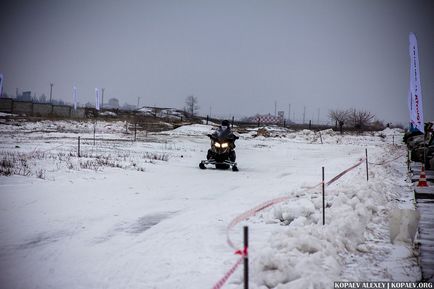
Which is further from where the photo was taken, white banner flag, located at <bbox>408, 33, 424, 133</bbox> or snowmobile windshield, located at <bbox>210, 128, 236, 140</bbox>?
Result: snowmobile windshield, located at <bbox>210, 128, 236, 140</bbox>

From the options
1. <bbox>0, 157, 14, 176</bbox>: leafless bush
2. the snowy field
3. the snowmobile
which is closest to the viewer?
the snowy field

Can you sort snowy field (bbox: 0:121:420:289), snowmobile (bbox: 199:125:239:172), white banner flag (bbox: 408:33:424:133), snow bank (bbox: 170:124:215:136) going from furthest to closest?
snow bank (bbox: 170:124:215:136) → snowmobile (bbox: 199:125:239:172) → white banner flag (bbox: 408:33:424:133) → snowy field (bbox: 0:121:420:289)

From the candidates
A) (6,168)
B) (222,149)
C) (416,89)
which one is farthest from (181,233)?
(416,89)

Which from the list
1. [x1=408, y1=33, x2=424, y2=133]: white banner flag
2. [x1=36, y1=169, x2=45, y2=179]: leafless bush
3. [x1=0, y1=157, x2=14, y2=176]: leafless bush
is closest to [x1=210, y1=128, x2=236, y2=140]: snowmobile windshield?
[x1=36, y1=169, x2=45, y2=179]: leafless bush

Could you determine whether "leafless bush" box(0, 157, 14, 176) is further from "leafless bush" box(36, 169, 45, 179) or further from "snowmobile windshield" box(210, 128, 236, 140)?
"snowmobile windshield" box(210, 128, 236, 140)

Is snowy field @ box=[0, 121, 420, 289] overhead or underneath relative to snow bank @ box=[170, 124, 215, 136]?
underneath

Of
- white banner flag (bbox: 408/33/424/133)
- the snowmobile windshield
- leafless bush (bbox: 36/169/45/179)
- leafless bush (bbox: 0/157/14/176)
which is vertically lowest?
leafless bush (bbox: 36/169/45/179)

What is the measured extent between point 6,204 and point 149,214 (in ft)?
10.9

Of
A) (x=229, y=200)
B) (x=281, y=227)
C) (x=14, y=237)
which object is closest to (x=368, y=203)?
(x=281, y=227)

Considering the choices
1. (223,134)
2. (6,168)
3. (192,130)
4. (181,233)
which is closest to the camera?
(181,233)

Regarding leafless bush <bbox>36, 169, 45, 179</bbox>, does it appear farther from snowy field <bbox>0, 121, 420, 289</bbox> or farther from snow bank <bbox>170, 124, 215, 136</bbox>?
snow bank <bbox>170, 124, 215, 136</bbox>

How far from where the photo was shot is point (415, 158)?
20328 millimetres

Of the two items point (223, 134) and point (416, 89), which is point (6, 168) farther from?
point (416, 89)

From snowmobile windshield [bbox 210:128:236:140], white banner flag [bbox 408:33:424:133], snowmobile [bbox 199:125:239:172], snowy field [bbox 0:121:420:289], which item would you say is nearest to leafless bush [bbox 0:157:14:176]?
snowy field [bbox 0:121:420:289]
